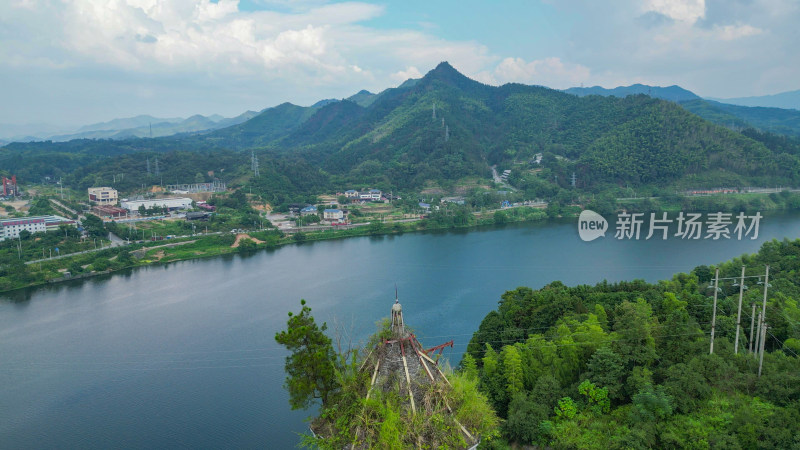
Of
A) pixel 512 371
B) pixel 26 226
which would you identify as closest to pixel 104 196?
pixel 26 226

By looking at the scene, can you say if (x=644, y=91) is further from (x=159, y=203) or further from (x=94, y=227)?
(x=94, y=227)

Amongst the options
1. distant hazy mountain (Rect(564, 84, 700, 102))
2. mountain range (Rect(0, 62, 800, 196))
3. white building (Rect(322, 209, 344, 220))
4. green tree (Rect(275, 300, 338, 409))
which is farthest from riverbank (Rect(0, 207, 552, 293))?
distant hazy mountain (Rect(564, 84, 700, 102))

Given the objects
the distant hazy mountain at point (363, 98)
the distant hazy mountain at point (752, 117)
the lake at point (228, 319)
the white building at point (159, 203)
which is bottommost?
the lake at point (228, 319)

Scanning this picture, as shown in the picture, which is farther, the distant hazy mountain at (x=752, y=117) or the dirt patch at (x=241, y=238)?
the distant hazy mountain at (x=752, y=117)

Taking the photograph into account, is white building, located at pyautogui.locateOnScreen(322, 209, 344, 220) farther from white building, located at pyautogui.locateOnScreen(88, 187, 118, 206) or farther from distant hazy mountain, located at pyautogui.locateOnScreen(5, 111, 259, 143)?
distant hazy mountain, located at pyautogui.locateOnScreen(5, 111, 259, 143)

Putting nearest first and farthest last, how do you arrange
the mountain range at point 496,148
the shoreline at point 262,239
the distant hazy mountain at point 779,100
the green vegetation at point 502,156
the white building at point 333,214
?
the shoreline at point 262,239, the white building at point 333,214, the green vegetation at point 502,156, the mountain range at point 496,148, the distant hazy mountain at point 779,100

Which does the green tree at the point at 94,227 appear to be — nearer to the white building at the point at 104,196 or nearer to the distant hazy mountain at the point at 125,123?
the white building at the point at 104,196

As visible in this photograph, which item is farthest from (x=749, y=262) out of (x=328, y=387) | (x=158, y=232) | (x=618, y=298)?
(x=158, y=232)

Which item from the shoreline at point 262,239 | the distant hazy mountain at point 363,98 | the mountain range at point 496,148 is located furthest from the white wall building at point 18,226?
the distant hazy mountain at point 363,98
